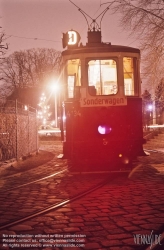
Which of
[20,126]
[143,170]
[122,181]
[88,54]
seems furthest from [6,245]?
[20,126]

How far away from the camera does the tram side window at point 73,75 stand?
10.3 m

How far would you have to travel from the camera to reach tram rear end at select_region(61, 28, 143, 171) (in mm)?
9891

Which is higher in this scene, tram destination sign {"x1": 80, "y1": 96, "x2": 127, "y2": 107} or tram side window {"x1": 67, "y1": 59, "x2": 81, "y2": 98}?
tram side window {"x1": 67, "y1": 59, "x2": 81, "y2": 98}

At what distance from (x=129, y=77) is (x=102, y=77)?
79cm

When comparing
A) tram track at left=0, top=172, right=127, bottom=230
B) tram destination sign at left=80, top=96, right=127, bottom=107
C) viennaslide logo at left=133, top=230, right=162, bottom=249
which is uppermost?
tram destination sign at left=80, top=96, right=127, bottom=107

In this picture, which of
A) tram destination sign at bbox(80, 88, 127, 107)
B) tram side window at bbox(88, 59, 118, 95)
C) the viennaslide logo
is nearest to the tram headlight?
tram destination sign at bbox(80, 88, 127, 107)

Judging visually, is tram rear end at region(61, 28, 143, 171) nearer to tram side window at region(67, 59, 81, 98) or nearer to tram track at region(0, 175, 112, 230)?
tram side window at region(67, 59, 81, 98)

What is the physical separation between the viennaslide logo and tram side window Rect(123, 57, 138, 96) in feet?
19.3

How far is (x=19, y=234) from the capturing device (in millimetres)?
4934

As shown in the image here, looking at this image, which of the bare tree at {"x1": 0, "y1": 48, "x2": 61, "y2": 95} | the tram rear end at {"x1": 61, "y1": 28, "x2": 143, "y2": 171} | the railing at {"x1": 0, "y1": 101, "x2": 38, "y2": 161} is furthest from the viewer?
the bare tree at {"x1": 0, "y1": 48, "x2": 61, "y2": 95}

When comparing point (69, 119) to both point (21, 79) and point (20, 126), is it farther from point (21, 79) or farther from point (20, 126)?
point (21, 79)

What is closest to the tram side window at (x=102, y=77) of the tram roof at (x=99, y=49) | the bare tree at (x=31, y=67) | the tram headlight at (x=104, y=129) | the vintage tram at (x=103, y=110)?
the vintage tram at (x=103, y=110)

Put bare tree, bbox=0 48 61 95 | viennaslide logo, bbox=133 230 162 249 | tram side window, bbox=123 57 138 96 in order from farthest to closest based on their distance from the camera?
1. bare tree, bbox=0 48 61 95
2. tram side window, bbox=123 57 138 96
3. viennaslide logo, bbox=133 230 162 249

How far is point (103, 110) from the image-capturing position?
9.95 meters
